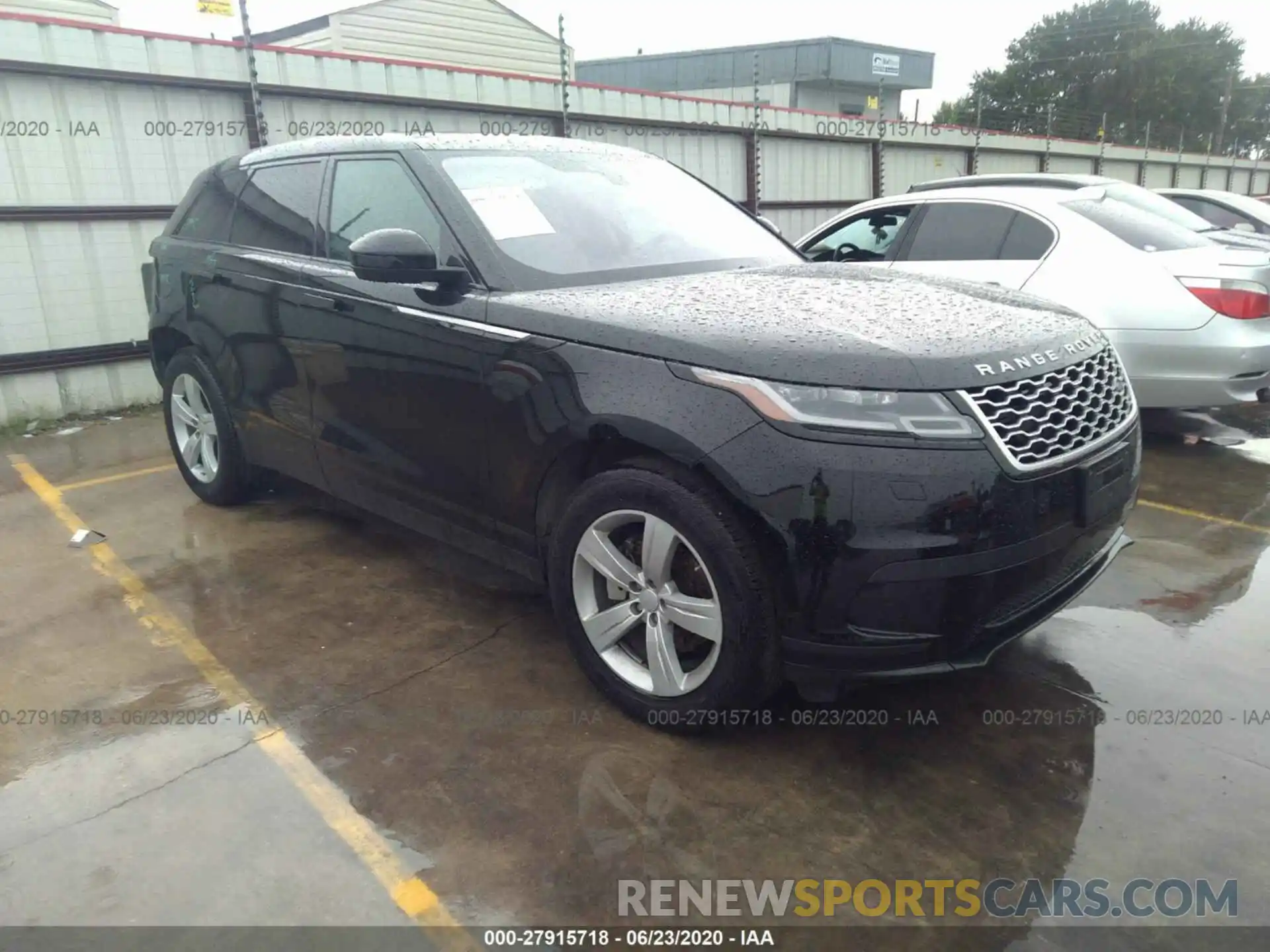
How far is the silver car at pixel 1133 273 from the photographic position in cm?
521

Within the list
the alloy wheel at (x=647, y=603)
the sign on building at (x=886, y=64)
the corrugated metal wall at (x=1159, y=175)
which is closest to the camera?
the alloy wheel at (x=647, y=603)

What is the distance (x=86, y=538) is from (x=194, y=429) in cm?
74

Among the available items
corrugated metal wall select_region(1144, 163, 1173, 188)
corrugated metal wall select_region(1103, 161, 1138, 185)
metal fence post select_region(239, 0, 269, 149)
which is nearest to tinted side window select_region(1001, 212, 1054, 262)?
metal fence post select_region(239, 0, 269, 149)

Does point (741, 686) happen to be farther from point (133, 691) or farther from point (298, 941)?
point (133, 691)

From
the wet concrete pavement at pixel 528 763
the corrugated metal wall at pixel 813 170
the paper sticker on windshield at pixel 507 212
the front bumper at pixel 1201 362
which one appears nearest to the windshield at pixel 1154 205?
the front bumper at pixel 1201 362

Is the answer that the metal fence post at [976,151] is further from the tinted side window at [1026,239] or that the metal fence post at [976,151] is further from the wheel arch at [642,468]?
the wheel arch at [642,468]

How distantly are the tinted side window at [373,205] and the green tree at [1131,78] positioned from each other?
5460 centimetres

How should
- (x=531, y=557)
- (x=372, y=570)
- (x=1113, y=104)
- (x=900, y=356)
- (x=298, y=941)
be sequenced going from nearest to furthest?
(x=298, y=941)
(x=900, y=356)
(x=531, y=557)
(x=372, y=570)
(x=1113, y=104)

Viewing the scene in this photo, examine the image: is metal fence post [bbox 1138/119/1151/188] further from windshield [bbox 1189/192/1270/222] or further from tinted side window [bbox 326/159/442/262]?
tinted side window [bbox 326/159/442/262]

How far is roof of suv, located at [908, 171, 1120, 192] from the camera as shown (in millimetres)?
6805

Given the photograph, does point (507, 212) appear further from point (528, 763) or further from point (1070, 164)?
point (1070, 164)

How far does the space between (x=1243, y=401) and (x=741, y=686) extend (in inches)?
169

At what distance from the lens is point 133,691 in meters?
3.15

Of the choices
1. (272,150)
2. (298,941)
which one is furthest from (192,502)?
(298,941)
